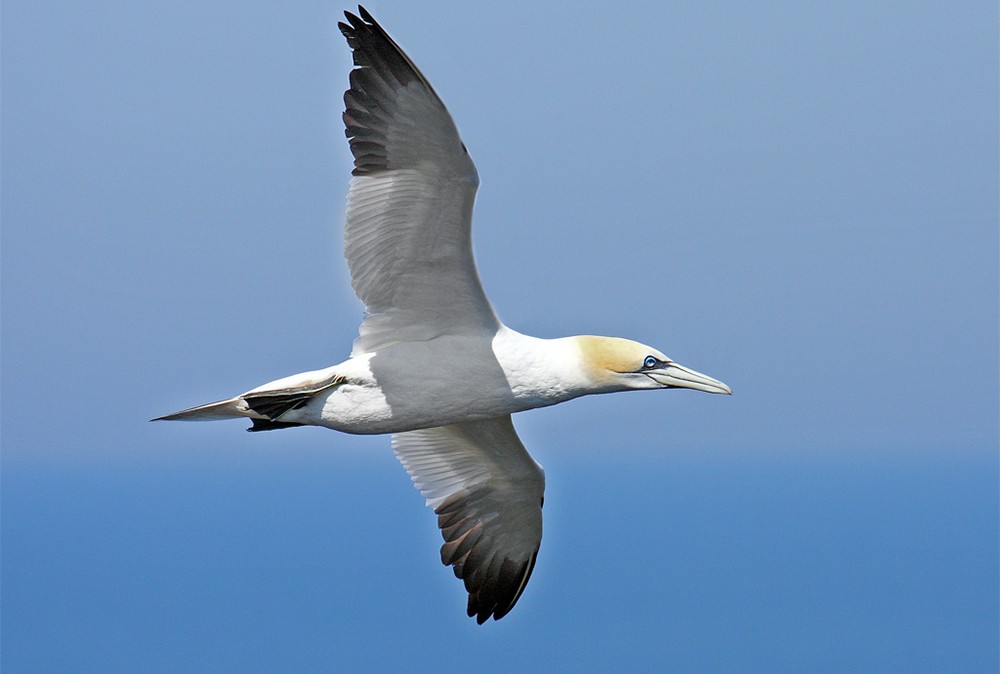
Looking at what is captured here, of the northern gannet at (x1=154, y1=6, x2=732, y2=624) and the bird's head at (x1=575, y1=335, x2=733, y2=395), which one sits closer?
the northern gannet at (x1=154, y1=6, x2=732, y2=624)

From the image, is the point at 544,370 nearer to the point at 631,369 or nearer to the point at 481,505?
the point at 631,369

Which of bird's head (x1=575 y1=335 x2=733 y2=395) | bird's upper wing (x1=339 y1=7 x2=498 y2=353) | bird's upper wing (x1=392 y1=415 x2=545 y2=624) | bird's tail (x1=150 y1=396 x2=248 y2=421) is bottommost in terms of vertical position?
bird's upper wing (x1=392 y1=415 x2=545 y2=624)

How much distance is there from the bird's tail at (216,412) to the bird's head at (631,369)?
2407mm

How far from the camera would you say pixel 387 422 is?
973 centimetres

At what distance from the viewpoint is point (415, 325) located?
9867mm

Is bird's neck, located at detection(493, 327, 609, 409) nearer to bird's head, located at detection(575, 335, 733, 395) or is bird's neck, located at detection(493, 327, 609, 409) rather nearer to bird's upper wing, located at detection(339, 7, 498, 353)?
bird's head, located at detection(575, 335, 733, 395)

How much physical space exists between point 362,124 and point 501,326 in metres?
1.72

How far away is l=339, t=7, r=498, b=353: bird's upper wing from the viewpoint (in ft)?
29.5

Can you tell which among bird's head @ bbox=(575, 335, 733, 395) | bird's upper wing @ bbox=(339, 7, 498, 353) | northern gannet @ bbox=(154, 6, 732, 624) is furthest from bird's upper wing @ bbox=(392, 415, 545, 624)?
bird's head @ bbox=(575, 335, 733, 395)

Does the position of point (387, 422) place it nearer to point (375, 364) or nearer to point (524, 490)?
point (375, 364)

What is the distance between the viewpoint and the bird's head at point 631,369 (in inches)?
377

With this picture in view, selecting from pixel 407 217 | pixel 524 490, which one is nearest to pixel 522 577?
pixel 524 490

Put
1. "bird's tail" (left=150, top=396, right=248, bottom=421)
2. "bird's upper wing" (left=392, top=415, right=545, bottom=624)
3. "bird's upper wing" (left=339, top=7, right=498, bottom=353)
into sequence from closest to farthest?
"bird's upper wing" (left=339, top=7, right=498, bottom=353) → "bird's tail" (left=150, top=396, right=248, bottom=421) → "bird's upper wing" (left=392, top=415, right=545, bottom=624)

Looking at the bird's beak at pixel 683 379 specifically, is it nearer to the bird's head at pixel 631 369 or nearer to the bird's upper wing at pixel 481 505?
the bird's head at pixel 631 369
